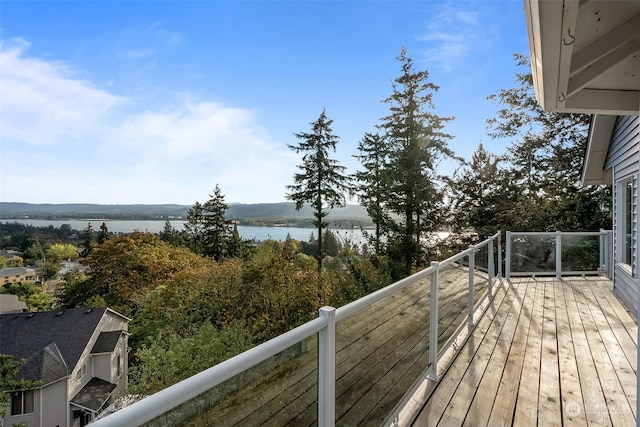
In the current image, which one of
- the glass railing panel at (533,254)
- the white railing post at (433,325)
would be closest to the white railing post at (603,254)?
the glass railing panel at (533,254)

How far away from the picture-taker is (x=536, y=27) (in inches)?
61.3

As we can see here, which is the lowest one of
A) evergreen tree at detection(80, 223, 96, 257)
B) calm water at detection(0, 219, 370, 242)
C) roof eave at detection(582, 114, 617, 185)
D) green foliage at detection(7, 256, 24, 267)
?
green foliage at detection(7, 256, 24, 267)

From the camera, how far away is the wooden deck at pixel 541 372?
2336 mm

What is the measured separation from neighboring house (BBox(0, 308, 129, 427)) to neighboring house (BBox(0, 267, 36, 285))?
28.5 ft

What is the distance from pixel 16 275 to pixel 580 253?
49971mm

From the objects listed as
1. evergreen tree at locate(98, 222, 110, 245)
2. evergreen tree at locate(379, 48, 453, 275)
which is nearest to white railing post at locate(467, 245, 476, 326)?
evergreen tree at locate(379, 48, 453, 275)

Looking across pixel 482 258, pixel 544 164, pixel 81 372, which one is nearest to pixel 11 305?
pixel 81 372

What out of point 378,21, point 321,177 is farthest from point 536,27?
point 321,177

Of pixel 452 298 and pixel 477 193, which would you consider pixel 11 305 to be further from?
pixel 452 298

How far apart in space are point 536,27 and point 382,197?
1474cm

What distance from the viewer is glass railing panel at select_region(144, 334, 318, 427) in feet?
3.00

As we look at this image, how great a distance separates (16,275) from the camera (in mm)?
37219

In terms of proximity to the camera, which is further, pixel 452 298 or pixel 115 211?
pixel 115 211

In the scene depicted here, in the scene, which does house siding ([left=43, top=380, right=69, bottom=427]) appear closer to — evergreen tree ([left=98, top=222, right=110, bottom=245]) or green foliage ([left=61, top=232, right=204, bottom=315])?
green foliage ([left=61, top=232, right=204, bottom=315])
